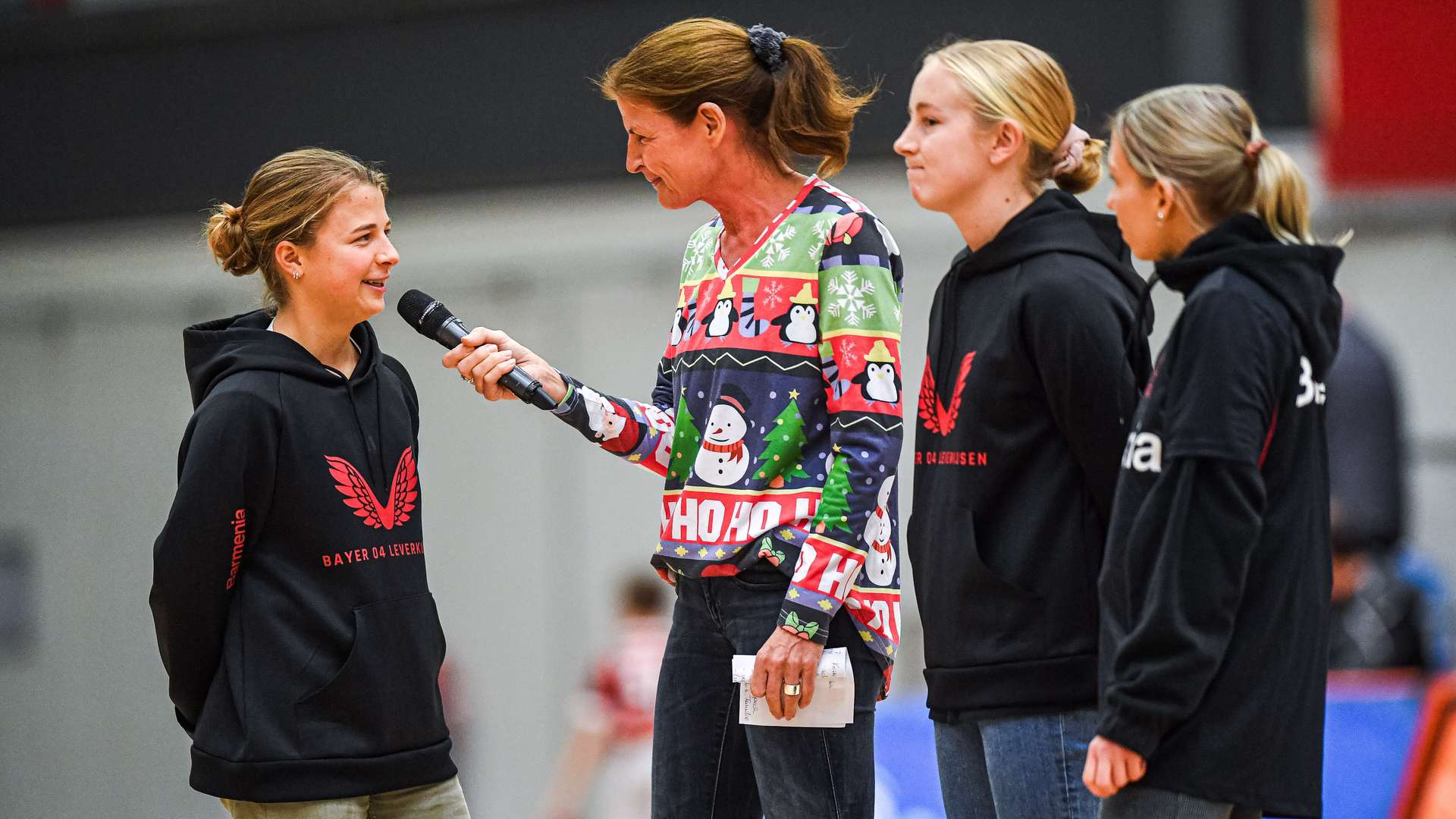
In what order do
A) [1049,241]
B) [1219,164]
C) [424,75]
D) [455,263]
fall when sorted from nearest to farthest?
[1219,164], [1049,241], [424,75], [455,263]

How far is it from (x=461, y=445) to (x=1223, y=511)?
6166 mm

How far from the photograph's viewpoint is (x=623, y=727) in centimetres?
653

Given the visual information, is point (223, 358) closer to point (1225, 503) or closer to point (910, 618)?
point (1225, 503)

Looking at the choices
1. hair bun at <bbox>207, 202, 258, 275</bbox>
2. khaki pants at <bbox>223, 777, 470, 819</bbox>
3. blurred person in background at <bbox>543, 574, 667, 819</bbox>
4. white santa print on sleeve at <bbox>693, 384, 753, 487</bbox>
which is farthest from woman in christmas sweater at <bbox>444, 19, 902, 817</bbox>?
blurred person in background at <bbox>543, 574, 667, 819</bbox>

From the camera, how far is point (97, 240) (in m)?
8.19

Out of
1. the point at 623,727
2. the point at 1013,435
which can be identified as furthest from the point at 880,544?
the point at 623,727

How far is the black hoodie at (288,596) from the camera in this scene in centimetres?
235

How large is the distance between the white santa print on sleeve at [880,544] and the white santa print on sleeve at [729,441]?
0.65 ft

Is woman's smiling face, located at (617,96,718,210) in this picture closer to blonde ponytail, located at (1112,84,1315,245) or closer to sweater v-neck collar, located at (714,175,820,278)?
sweater v-neck collar, located at (714,175,820,278)

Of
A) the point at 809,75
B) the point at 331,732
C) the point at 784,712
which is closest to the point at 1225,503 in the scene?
the point at 784,712

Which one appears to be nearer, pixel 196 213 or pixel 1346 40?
pixel 1346 40

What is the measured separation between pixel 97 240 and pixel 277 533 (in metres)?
6.41

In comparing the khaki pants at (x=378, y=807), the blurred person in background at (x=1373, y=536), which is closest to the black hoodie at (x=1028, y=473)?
the khaki pants at (x=378, y=807)

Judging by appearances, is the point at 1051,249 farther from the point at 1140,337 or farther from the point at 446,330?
the point at 446,330
